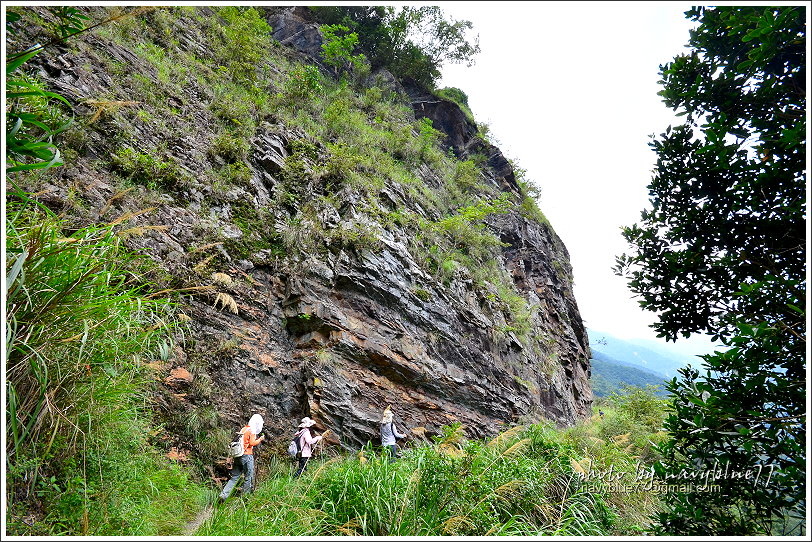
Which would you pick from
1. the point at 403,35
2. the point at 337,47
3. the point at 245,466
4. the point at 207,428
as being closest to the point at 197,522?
the point at 245,466

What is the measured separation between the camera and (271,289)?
26.2 ft

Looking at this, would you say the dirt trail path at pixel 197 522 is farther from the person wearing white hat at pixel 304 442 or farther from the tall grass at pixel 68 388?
the person wearing white hat at pixel 304 442

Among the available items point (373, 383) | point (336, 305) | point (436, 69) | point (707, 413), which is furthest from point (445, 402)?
point (436, 69)

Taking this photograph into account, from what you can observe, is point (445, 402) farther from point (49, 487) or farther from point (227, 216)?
point (49, 487)

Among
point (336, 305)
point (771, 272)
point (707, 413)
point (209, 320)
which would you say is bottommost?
point (209, 320)

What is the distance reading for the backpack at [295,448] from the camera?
619cm

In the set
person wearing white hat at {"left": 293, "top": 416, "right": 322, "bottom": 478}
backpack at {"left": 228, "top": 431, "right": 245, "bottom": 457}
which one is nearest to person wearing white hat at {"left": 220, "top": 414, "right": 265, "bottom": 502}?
backpack at {"left": 228, "top": 431, "right": 245, "bottom": 457}

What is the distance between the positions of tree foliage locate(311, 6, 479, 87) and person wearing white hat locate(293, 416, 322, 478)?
63.1 feet

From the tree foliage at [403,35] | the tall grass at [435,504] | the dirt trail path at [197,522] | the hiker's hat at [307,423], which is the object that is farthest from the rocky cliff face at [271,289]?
the tree foliage at [403,35]

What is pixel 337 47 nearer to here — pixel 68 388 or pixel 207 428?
pixel 207 428

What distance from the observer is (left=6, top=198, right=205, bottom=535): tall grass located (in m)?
2.71

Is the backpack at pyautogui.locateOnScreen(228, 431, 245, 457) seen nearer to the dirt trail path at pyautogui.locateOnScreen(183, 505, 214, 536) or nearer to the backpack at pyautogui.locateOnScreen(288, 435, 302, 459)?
the dirt trail path at pyautogui.locateOnScreen(183, 505, 214, 536)

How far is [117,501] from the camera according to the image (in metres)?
3.24

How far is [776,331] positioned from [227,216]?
8835mm
